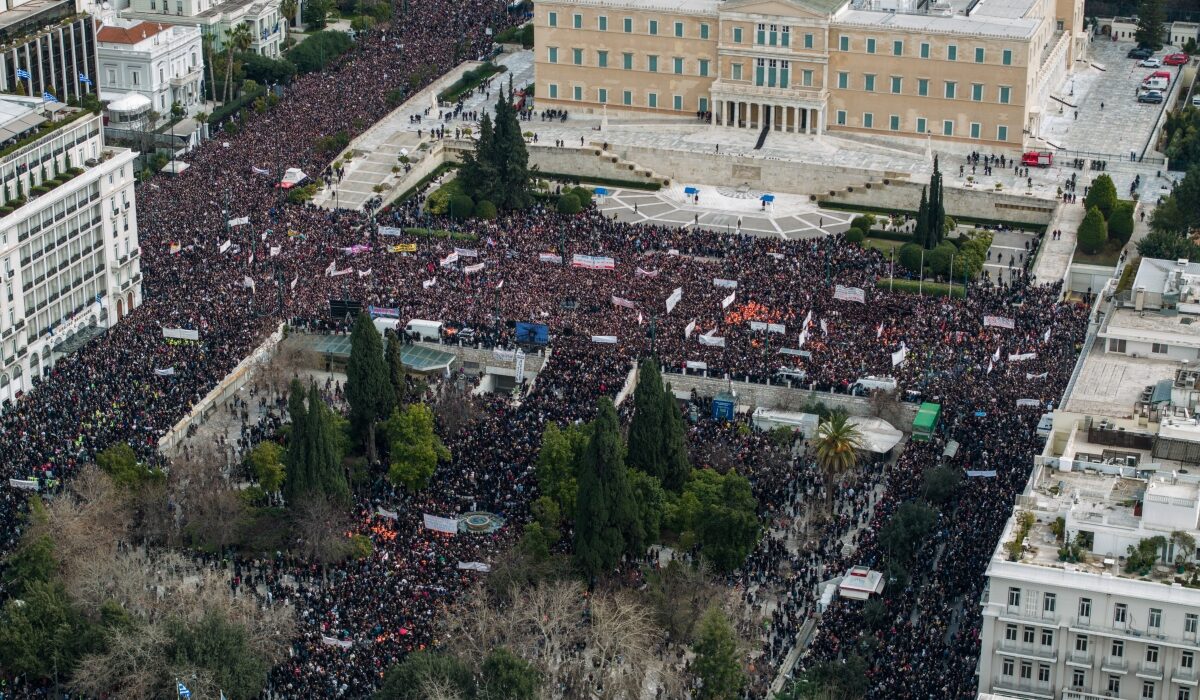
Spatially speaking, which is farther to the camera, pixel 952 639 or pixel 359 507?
pixel 359 507

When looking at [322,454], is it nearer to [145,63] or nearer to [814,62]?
[814,62]

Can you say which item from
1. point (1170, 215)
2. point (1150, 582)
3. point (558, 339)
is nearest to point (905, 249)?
point (1170, 215)

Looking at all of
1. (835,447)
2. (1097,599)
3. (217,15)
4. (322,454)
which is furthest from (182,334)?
(1097,599)

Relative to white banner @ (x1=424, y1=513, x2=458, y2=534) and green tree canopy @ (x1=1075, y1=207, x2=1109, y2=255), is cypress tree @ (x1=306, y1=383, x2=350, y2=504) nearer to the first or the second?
white banner @ (x1=424, y1=513, x2=458, y2=534)

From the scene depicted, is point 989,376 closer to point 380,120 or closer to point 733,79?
point 733,79

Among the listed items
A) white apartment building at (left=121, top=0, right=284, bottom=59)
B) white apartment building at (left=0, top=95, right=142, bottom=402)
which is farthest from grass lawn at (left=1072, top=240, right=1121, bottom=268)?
white apartment building at (left=121, top=0, right=284, bottom=59)

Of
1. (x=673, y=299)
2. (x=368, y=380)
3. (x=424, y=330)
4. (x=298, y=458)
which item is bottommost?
(x=424, y=330)
